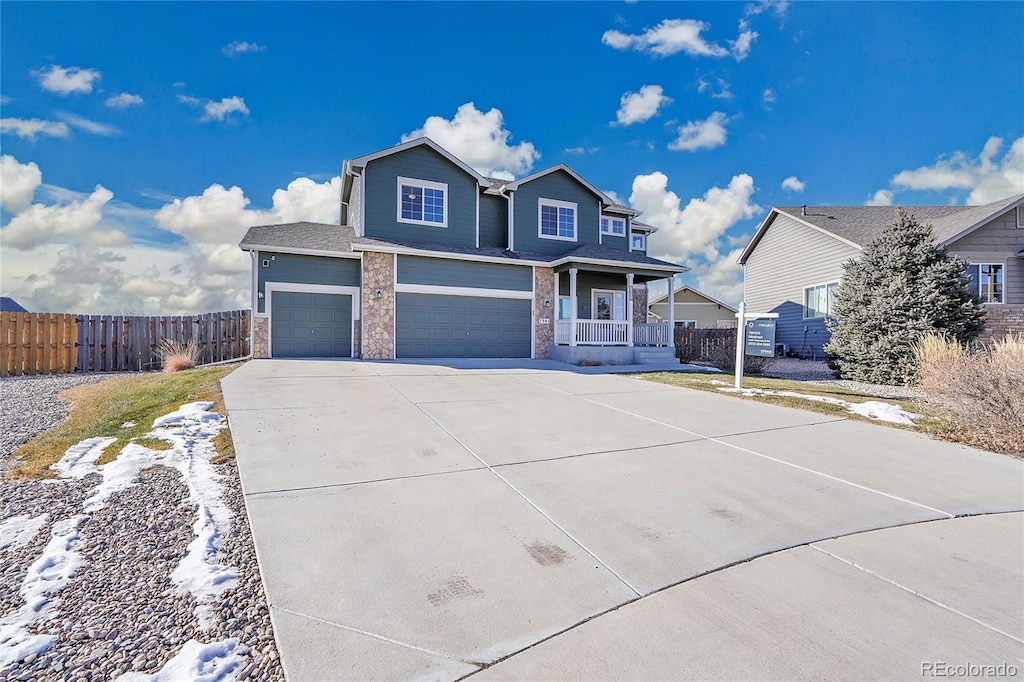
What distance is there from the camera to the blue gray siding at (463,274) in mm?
14758

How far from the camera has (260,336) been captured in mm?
14391

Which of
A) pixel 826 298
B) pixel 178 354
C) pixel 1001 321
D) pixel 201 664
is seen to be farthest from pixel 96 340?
pixel 826 298

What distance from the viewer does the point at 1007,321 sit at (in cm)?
1174

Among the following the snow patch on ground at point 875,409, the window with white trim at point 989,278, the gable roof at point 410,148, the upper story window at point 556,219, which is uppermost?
the gable roof at point 410,148

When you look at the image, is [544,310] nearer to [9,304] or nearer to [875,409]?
[875,409]

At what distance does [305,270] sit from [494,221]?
7.29 meters

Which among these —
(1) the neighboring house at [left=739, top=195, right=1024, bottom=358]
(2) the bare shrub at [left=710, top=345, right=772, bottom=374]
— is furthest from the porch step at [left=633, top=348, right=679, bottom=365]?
(1) the neighboring house at [left=739, top=195, right=1024, bottom=358]

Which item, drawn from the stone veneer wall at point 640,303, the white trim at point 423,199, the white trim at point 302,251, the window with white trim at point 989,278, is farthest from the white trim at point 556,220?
the window with white trim at point 989,278

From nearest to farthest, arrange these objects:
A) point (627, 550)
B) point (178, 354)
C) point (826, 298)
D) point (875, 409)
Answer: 1. point (627, 550)
2. point (875, 409)
3. point (178, 354)
4. point (826, 298)

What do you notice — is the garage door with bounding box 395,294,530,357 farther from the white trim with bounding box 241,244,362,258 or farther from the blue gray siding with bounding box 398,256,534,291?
the white trim with bounding box 241,244,362,258

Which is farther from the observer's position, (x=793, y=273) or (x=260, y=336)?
Result: (x=793, y=273)

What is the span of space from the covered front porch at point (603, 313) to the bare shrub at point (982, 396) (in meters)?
9.78

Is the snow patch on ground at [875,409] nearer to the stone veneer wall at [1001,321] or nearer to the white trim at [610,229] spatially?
the stone veneer wall at [1001,321]

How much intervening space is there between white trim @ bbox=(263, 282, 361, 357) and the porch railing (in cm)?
1065
